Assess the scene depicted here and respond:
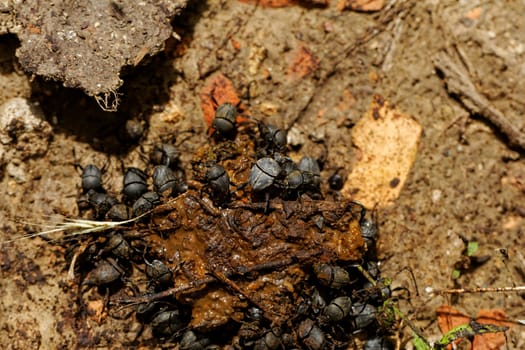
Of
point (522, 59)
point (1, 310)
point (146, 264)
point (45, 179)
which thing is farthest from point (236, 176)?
point (522, 59)

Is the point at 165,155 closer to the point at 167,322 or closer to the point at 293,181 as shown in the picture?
the point at 293,181

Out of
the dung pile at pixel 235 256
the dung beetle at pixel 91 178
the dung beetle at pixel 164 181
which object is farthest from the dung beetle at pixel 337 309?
the dung beetle at pixel 91 178

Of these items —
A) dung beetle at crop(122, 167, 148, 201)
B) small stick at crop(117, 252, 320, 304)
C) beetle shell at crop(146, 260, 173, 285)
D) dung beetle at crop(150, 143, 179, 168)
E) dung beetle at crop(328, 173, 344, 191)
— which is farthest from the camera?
dung beetle at crop(328, 173, 344, 191)

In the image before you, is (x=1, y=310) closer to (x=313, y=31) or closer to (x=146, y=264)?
(x=146, y=264)

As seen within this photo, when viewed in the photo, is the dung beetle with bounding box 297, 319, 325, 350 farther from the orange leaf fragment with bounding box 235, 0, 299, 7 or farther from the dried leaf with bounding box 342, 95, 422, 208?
the orange leaf fragment with bounding box 235, 0, 299, 7

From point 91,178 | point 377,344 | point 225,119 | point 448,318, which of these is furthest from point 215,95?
point 448,318

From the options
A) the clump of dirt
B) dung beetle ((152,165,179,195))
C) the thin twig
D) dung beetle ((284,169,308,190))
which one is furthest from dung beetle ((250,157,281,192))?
the thin twig
